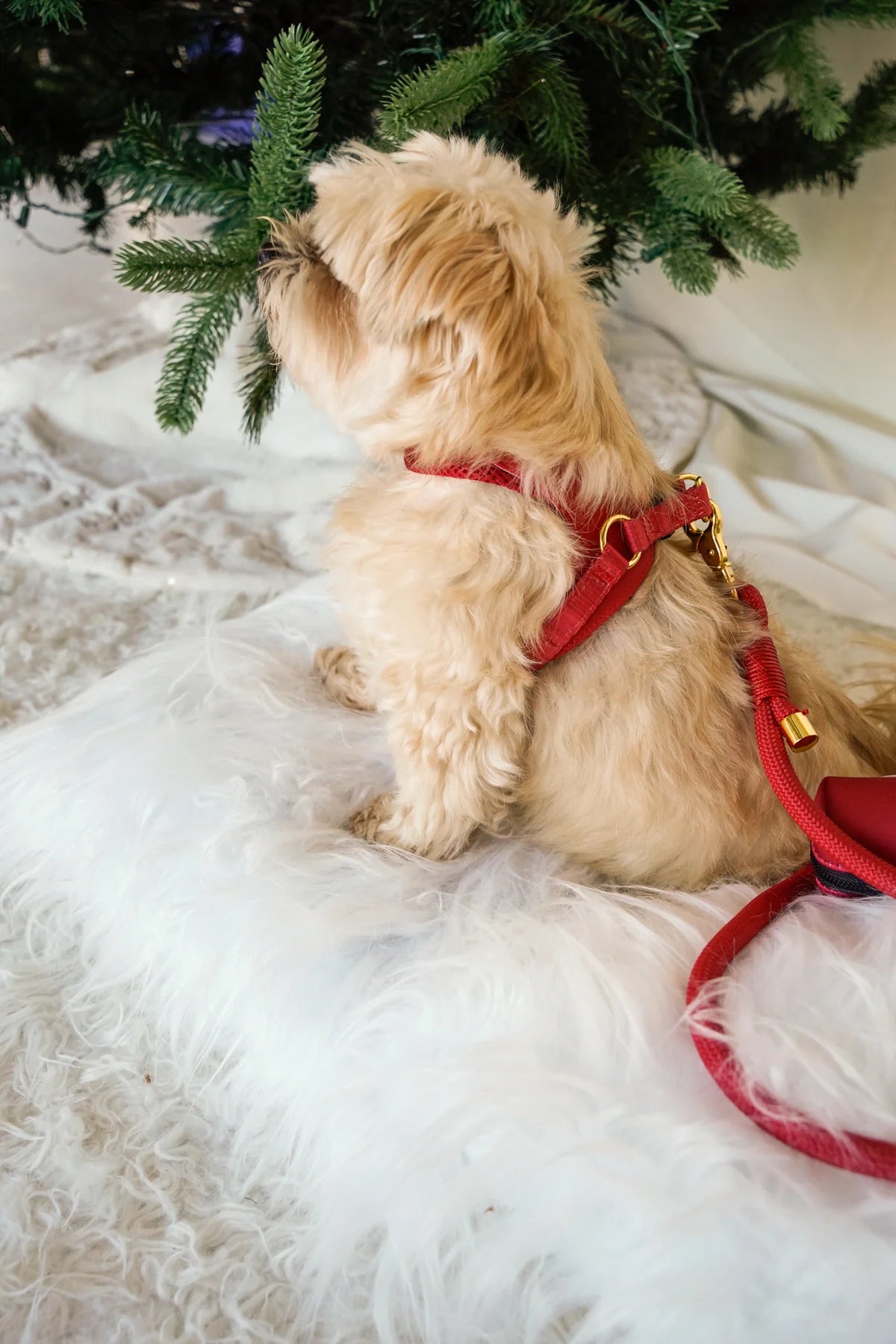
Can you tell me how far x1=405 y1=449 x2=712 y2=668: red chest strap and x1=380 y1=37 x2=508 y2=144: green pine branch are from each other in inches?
12.4

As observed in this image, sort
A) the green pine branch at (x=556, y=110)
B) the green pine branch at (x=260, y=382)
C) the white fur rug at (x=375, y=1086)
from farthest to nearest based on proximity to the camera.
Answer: the green pine branch at (x=260, y=382) < the green pine branch at (x=556, y=110) < the white fur rug at (x=375, y=1086)

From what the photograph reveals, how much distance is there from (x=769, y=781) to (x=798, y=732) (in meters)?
0.06

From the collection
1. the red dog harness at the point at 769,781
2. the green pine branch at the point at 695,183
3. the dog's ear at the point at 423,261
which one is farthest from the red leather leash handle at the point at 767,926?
the green pine branch at the point at 695,183

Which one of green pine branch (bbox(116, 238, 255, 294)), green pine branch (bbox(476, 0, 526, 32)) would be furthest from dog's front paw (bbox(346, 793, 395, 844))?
green pine branch (bbox(476, 0, 526, 32))

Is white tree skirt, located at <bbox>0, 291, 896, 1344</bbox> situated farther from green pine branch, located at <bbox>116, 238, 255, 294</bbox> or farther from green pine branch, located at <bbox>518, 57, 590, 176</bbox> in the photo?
green pine branch, located at <bbox>518, 57, 590, 176</bbox>

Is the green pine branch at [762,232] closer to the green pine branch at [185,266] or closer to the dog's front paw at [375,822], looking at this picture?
the green pine branch at [185,266]

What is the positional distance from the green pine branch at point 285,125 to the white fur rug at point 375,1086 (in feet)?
1.74

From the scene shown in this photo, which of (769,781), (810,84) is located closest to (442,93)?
(810,84)

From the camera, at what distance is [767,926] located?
0.70 m

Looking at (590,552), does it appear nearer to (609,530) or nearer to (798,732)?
(609,530)

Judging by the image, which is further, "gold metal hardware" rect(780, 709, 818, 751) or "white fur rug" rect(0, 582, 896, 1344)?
"gold metal hardware" rect(780, 709, 818, 751)

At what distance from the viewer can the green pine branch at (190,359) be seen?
96cm

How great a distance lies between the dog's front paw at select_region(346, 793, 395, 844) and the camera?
83 centimetres

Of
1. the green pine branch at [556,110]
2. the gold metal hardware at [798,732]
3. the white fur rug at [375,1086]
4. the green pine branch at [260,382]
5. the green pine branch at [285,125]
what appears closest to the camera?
the white fur rug at [375,1086]
